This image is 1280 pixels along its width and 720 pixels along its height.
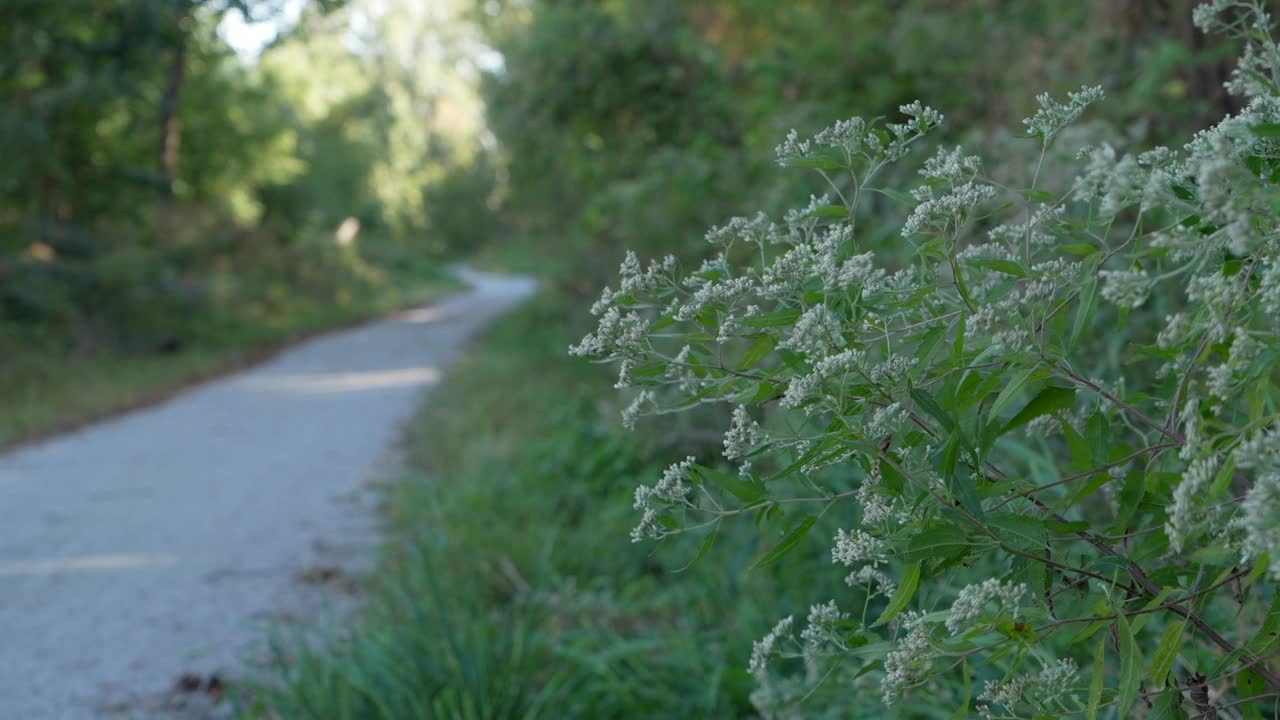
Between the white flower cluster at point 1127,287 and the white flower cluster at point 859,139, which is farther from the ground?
the white flower cluster at point 859,139

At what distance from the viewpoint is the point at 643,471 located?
22.1 feet

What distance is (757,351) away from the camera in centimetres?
163

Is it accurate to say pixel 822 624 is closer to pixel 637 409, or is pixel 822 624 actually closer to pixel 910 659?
pixel 910 659

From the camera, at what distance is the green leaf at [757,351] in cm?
161

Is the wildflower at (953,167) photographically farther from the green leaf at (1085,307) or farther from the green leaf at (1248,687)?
the green leaf at (1248,687)

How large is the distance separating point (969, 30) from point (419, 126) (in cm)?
5511

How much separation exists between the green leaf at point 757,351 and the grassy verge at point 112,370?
32.2 feet

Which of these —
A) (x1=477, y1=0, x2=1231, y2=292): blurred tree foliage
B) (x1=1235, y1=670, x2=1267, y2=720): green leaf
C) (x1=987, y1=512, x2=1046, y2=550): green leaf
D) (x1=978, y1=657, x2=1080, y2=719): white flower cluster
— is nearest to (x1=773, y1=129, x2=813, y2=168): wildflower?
(x1=987, y1=512, x2=1046, y2=550): green leaf

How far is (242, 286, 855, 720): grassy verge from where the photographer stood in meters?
3.50

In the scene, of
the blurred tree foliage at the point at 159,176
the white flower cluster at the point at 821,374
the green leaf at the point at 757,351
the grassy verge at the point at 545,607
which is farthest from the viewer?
the blurred tree foliage at the point at 159,176

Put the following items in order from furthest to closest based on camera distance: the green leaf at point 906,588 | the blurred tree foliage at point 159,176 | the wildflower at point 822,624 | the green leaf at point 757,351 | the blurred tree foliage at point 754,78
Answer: the blurred tree foliage at point 159,176 < the blurred tree foliage at point 754,78 < the wildflower at point 822,624 < the green leaf at point 757,351 < the green leaf at point 906,588

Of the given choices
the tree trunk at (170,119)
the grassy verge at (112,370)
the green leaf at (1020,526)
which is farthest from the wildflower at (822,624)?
the tree trunk at (170,119)

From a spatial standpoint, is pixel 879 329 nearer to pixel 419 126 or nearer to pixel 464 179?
pixel 464 179

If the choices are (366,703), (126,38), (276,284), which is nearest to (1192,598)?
(366,703)
